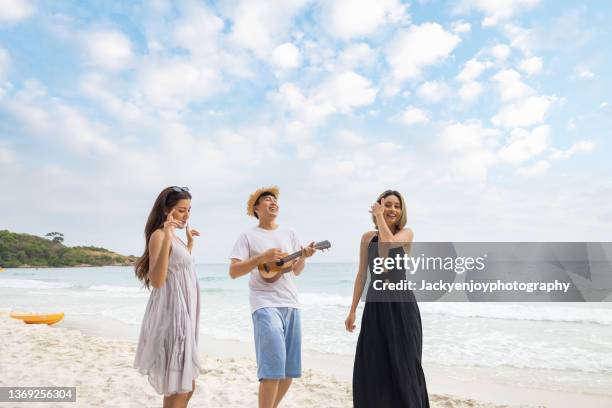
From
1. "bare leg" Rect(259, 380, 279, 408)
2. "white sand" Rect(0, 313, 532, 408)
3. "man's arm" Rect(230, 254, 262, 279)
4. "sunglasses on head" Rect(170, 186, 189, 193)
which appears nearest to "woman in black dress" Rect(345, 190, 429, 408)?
"bare leg" Rect(259, 380, 279, 408)

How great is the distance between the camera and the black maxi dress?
3059mm

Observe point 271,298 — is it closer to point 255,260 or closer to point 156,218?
point 255,260

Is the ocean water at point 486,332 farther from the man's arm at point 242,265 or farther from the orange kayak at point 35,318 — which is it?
the man's arm at point 242,265

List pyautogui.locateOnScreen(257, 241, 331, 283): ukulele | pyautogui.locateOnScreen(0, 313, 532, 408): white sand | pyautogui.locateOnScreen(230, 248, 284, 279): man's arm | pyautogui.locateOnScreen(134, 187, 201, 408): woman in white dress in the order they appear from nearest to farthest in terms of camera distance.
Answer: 1. pyautogui.locateOnScreen(134, 187, 201, 408): woman in white dress
2. pyautogui.locateOnScreen(230, 248, 284, 279): man's arm
3. pyautogui.locateOnScreen(257, 241, 331, 283): ukulele
4. pyautogui.locateOnScreen(0, 313, 532, 408): white sand

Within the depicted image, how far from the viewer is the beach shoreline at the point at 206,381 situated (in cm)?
491

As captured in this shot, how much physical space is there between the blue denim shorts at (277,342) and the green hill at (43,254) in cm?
7027

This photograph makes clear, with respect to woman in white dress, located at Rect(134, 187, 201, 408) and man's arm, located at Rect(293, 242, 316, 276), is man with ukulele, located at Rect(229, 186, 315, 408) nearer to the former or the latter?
man's arm, located at Rect(293, 242, 316, 276)

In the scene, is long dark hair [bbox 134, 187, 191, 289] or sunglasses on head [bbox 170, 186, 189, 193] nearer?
long dark hair [bbox 134, 187, 191, 289]

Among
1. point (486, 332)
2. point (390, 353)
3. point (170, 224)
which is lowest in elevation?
point (486, 332)

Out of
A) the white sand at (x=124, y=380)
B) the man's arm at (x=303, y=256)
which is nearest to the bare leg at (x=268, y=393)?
the man's arm at (x=303, y=256)

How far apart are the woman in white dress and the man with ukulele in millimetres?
467

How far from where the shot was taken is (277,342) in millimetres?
3303

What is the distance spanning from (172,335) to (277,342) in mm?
767

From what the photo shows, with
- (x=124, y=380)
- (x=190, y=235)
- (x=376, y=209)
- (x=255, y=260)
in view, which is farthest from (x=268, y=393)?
(x=124, y=380)
